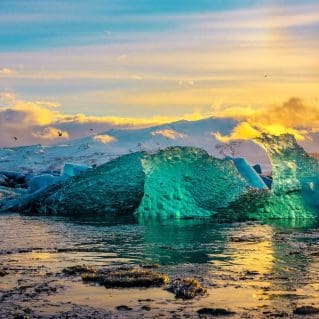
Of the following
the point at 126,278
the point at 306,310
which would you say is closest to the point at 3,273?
the point at 126,278

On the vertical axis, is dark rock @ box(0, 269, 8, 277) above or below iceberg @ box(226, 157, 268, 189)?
below

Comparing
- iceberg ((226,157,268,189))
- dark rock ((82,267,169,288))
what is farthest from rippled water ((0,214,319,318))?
iceberg ((226,157,268,189))

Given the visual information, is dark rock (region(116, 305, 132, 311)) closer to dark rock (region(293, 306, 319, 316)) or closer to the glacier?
dark rock (region(293, 306, 319, 316))

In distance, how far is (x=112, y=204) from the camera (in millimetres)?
24578

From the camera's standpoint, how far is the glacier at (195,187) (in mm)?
23516

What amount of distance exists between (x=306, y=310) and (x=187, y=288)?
6.22 feet

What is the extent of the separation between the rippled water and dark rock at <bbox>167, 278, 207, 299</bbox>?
19 centimetres

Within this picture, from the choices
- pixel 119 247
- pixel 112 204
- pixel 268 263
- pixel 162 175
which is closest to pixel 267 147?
pixel 162 175

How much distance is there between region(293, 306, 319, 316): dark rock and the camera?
8797mm

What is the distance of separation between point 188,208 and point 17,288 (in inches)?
554

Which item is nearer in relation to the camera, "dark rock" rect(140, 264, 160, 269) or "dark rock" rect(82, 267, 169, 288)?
"dark rock" rect(82, 267, 169, 288)

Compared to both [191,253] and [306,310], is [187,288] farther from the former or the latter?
[191,253]

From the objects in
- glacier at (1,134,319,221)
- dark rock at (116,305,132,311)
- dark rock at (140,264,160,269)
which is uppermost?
glacier at (1,134,319,221)

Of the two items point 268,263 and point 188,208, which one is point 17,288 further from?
point 188,208
